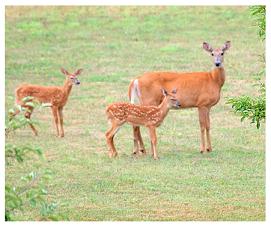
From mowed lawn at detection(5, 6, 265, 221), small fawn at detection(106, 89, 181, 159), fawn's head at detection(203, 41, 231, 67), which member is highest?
fawn's head at detection(203, 41, 231, 67)

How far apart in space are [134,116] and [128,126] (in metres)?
1.97

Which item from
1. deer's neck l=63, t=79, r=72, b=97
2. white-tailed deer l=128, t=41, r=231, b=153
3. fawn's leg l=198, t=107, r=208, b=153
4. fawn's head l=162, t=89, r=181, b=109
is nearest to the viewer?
fawn's head l=162, t=89, r=181, b=109

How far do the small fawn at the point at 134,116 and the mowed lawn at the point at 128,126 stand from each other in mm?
199

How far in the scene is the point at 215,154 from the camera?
36.6 ft

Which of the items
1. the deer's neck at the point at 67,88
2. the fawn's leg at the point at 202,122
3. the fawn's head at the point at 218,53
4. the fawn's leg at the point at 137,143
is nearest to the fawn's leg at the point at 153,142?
the fawn's leg at the point at 137,143

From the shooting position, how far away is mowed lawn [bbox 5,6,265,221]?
29.3 feet

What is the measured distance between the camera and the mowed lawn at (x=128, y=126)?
352 inches

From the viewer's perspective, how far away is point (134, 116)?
10867mm

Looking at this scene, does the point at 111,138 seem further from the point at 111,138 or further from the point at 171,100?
the point at 171,100

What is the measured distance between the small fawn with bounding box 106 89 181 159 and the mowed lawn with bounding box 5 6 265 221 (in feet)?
0.65

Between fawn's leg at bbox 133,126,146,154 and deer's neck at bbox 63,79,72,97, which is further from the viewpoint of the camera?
deer's neck at bbox 63,79,72,97

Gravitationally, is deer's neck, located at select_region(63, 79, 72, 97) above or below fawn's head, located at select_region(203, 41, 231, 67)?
below

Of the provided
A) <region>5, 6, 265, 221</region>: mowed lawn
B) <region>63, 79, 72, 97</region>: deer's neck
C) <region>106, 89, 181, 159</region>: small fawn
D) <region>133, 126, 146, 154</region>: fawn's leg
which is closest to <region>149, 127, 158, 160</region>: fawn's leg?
<region>106, 89, 181, 159</region>: small fawn

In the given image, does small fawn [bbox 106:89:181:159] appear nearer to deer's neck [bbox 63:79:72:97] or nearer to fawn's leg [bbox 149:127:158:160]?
fawn's leg [bbox 149:127:158:160]
